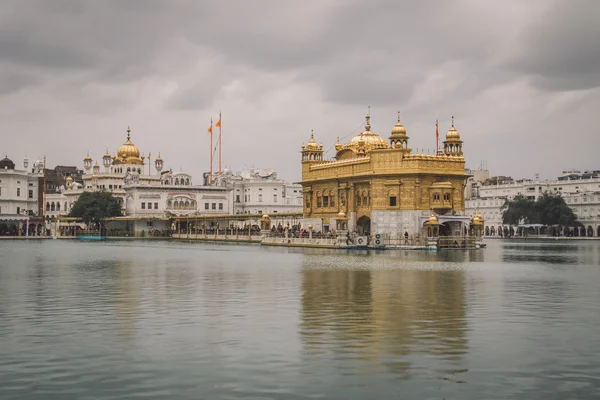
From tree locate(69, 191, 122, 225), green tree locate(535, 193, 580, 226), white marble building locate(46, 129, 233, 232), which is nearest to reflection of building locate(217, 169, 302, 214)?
white marble building locate(46, 129, 233, 232)

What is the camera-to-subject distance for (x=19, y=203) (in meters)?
115

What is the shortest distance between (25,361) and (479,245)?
51686mm

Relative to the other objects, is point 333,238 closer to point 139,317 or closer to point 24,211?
point 139,317

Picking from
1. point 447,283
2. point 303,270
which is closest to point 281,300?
point 447,283

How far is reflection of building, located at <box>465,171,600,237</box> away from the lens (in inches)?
4509

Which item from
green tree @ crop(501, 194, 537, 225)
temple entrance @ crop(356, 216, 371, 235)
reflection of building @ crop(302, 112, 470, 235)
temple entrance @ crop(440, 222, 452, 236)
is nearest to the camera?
reflection of building @ crop(302, 112, 470, 235)

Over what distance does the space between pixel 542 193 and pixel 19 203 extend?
76.7 metres

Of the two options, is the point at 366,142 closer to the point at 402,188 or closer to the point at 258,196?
the point at 402,188

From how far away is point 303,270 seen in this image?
32.9 metres

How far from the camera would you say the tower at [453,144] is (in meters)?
63.0

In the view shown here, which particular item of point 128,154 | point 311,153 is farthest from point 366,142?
point 128,154

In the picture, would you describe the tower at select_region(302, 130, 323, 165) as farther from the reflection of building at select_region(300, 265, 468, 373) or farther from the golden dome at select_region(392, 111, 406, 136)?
the reflection of building at select_region(300, 265, 468, 373)

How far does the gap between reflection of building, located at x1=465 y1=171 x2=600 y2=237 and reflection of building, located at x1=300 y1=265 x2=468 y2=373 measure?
305 feet

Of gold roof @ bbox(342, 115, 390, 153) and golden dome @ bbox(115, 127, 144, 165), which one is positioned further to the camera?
golden dome @ bbox(115, 127, 144, 165)
